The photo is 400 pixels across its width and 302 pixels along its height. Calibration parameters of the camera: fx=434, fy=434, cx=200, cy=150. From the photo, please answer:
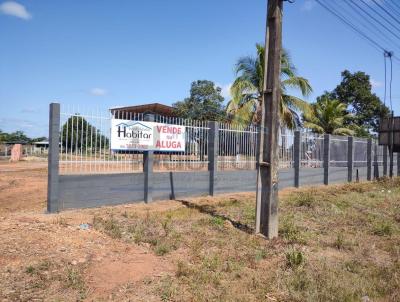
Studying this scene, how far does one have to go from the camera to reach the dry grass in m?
5.30

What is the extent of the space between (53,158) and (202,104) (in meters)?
22.6

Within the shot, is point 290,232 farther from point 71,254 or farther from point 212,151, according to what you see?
point 212,151

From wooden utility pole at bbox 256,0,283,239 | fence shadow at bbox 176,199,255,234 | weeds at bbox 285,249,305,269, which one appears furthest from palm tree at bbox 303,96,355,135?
weeds at bbox 285,249,305,269

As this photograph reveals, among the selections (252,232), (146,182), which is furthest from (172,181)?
(252,232)

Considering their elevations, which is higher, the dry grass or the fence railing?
the fence railing

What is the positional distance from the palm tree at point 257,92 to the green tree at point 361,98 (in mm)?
20078

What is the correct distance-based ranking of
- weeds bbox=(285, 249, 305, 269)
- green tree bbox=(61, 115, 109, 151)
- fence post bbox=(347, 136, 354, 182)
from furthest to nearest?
fence post bbox=(347, 136, 354, 182), green tree bbox=(61, 115, 109, 151), weeds bbox=(285, 249, 305, 269)

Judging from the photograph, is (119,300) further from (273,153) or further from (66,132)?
(66,132)

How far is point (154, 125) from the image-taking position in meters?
11.7

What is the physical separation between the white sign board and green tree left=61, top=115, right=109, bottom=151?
38cm

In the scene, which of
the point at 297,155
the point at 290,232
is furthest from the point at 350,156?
the point at 290,232

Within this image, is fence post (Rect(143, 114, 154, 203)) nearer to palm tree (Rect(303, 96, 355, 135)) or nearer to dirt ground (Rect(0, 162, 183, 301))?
dirt ground (Rect(0, 162, 183, 301))

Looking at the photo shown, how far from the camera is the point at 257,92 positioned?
22.7 meters

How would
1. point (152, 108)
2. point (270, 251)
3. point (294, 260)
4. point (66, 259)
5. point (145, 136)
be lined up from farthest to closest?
1. point (152, 108)
2. point (145, 136)
3. point (270, 251)
4. point (294, 260)
5. point (66, 259)
